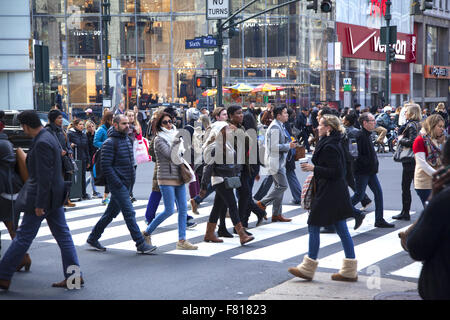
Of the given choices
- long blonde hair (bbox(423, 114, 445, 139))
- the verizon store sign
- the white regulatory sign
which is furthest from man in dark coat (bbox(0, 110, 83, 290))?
the verizon store sign

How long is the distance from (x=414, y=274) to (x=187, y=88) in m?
32.5

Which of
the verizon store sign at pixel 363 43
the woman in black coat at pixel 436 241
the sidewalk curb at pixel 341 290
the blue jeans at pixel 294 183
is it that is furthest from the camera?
the verizon store sign at pixel 363 43

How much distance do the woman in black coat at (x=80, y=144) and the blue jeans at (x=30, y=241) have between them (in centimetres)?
709

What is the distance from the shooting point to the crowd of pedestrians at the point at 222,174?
695 centimetres

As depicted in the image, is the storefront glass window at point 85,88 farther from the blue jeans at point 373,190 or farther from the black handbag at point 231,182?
the black handbag at point 231,182

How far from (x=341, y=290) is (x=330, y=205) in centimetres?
88

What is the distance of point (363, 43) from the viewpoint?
4616 cm

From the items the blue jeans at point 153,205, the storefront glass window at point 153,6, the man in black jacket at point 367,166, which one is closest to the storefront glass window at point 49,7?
the storefront glass window at point 153,6

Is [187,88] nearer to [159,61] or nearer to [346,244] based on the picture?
[159,61]

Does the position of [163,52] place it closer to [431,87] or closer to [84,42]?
[84,42]

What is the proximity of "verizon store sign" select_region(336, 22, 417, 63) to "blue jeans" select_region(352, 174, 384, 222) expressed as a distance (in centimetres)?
3374

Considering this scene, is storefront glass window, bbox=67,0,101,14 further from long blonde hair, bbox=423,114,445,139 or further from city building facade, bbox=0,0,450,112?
long blonde hair, bbox=423,114,445,139
